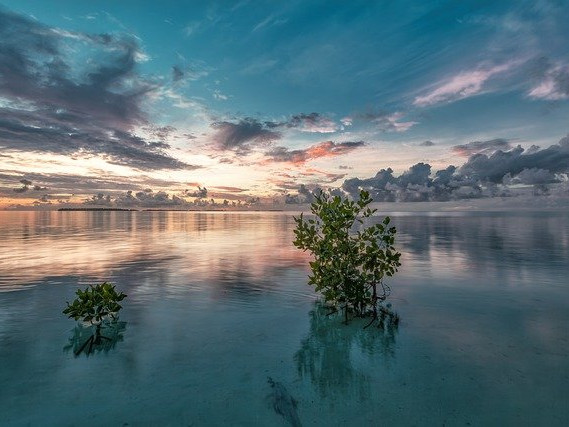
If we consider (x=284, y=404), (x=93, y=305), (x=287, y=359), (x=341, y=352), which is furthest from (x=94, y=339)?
(x=341, y=352)

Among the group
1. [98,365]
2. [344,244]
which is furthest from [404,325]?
[98,365]

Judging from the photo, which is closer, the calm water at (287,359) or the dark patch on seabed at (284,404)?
the dark patch on seabed at (284,404)

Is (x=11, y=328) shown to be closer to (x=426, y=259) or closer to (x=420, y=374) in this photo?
(x=420, y=374)

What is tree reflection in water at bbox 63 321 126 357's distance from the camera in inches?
477

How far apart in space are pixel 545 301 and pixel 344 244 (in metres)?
11.1

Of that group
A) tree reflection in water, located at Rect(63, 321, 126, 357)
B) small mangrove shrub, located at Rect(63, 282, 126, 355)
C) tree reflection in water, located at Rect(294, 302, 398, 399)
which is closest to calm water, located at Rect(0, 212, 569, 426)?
tree reflection in water, located at Rect(294, 302, 398, 399)

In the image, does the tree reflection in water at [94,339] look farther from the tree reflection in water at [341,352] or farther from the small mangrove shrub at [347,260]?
the small mangrove shrub at [347,260]

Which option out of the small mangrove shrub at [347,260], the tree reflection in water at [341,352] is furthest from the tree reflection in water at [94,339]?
the small mangrove shrub at [347,260]

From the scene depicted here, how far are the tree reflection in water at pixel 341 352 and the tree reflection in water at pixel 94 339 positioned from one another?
672 cm

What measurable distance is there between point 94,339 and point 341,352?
8825 millimetres

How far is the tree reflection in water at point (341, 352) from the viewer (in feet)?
32.6

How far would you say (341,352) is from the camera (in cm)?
1207

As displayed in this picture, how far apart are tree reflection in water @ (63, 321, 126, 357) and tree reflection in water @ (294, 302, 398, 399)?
22.0 ft

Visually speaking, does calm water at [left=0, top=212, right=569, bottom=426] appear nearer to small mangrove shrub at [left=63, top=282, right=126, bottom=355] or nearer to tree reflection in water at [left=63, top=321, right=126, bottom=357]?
tree reflection in water at [left=63, top=321, right=126, bottom=357]
